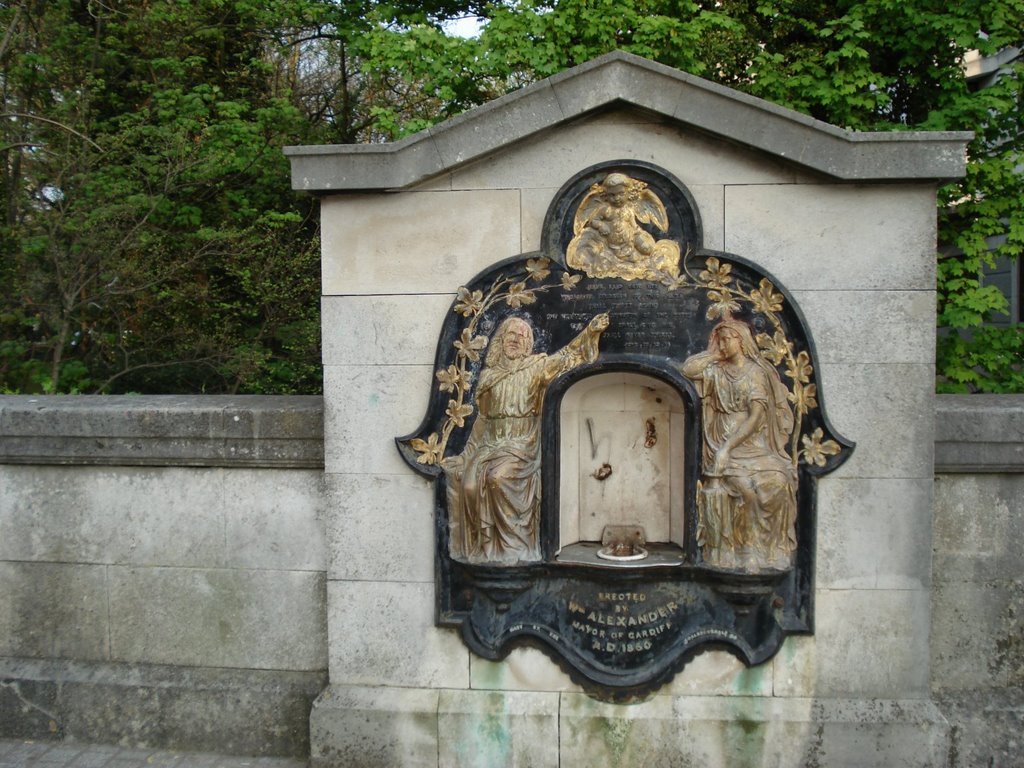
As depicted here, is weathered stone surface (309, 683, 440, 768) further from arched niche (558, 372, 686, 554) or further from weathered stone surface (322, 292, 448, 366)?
weathered stone surface (322, 292, 448, 366)

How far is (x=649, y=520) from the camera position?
17.5 feet

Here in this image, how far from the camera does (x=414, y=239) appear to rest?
5.04 metres

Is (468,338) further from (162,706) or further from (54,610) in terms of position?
(54,610)

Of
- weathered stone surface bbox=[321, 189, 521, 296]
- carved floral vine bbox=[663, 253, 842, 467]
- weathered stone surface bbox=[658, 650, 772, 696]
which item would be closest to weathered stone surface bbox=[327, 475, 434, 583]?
weathered stone surface bbox=[321, 189, 521, 296]

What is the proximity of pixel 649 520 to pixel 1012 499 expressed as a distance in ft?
6.69

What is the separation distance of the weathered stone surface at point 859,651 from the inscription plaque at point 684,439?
0.16 metres

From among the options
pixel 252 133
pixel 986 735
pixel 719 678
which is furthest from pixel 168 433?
pixel 252 133

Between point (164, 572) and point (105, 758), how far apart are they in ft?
3.74

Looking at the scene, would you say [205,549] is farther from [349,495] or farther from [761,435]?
[761,435]

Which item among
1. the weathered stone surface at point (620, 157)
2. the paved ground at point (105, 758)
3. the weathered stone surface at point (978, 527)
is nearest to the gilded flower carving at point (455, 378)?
the weathered stone surface at point (620, 157)

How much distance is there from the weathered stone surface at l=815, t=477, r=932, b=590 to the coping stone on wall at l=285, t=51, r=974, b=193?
167 centimetres

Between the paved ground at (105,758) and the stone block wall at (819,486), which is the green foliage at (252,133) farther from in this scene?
the stone block wall at (819,486)

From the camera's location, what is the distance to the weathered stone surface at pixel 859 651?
16.1ft

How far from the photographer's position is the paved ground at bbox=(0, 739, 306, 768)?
17.5 feet
